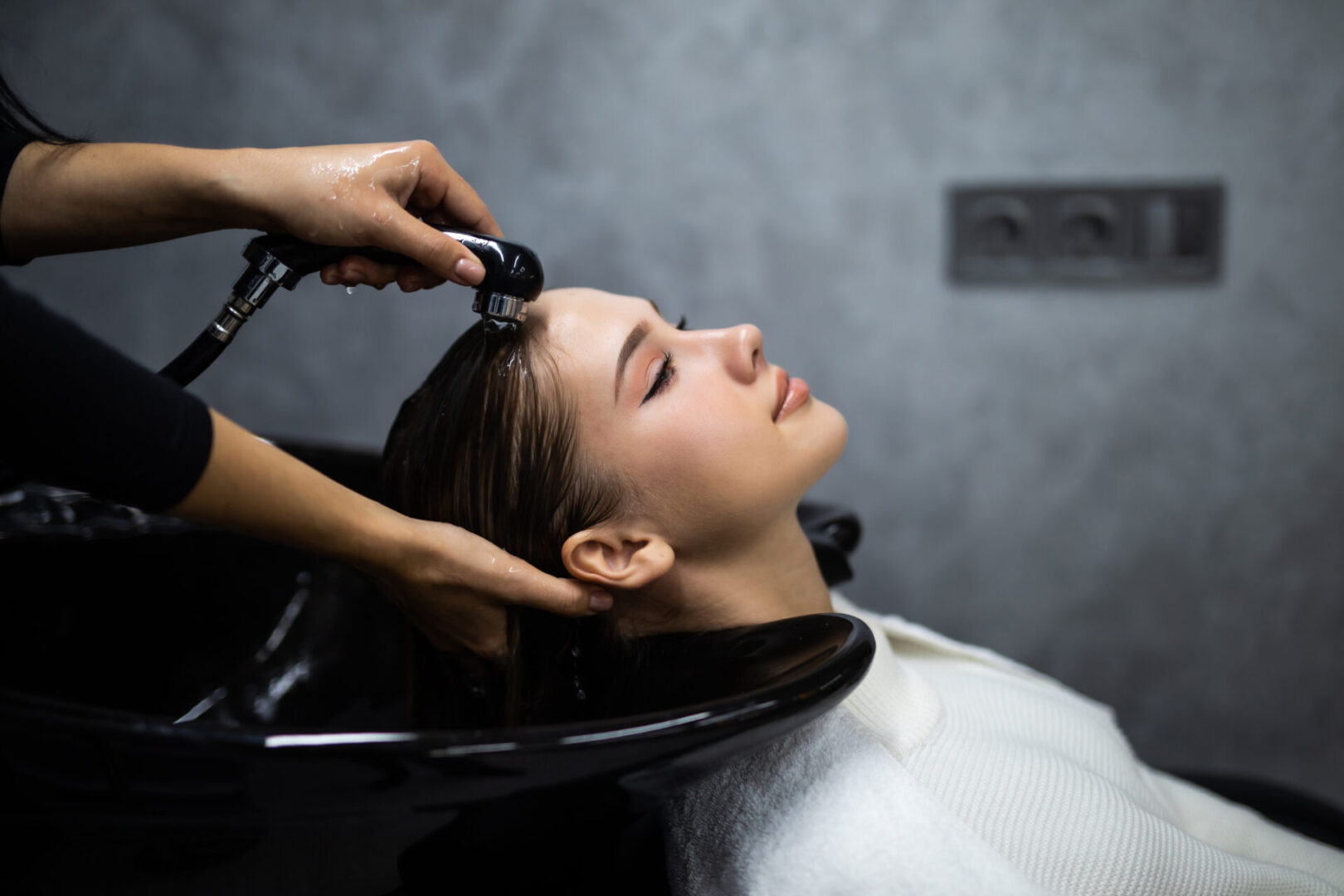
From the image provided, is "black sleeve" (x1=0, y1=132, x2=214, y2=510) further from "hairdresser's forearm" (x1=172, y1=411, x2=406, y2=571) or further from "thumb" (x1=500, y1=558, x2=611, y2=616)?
"thumb" (x1=500, y1=558, x2=611, y2=616)

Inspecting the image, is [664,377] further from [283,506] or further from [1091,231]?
[1091,231]

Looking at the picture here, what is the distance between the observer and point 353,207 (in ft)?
2.20

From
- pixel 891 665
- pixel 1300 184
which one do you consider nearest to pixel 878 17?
pixel 1300 184

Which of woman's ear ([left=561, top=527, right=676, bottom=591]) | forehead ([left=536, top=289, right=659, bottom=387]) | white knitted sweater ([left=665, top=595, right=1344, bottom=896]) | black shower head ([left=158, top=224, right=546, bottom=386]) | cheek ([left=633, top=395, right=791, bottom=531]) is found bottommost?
white knitted sweater ([left=665, top=595, right=1344, bottom=896])

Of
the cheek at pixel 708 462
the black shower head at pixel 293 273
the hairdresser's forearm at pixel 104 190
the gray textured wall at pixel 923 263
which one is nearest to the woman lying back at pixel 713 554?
the cheek at pixel 708 462

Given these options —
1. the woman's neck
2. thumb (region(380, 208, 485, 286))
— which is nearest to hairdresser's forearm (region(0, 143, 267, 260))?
thumb (region(380, 208, 485, 286))

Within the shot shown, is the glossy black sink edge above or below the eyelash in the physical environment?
below

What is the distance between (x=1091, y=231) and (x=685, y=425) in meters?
1.03

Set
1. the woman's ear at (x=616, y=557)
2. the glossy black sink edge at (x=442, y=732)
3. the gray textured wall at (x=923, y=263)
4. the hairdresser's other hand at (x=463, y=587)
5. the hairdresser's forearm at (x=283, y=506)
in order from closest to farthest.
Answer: the glossy black sink edge at (x=442, y=732) < the hairdresser's forearm at (x=283, y=506) < the hairdresser's other hand at (x=463, y=587) < the woman's ear at (x=616, y=557) < the gray textured wall at (x=923, y=263)

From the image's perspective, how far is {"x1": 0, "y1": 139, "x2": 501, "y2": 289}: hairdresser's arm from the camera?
0.67m

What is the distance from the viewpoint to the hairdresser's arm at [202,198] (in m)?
0.67

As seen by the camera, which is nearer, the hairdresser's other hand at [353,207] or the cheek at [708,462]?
the hairdresser's other hand at [353,207]

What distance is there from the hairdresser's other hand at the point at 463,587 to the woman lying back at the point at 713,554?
58 millimetres

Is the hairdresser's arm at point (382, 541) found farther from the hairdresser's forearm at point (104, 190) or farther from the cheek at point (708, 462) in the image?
the hairdresser's forearm at point (104, 190)
